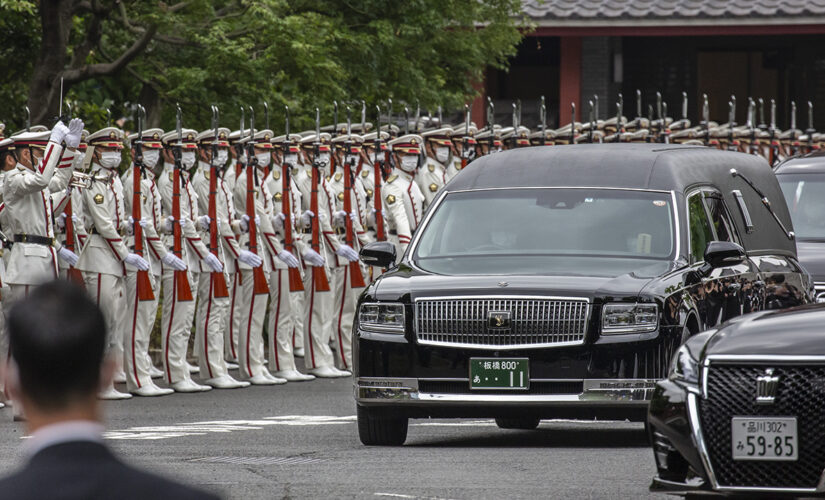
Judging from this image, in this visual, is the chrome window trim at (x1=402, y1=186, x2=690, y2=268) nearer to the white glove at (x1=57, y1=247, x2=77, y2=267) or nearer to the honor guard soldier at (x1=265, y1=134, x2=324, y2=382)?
the white glove at (x1=57, y1=247, x2=77, y2=267)

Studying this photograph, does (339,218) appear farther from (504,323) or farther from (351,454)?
(504,323)

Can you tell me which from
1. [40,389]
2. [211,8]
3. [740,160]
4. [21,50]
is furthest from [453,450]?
[21,50]

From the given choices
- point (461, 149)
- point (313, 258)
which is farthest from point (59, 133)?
point (461, 149)

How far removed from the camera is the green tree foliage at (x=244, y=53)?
59.9 feet

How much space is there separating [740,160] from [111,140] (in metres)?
5.25

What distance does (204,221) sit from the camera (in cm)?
1581

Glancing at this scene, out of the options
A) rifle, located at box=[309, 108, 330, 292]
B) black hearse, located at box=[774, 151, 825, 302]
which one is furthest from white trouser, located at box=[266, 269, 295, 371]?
black hearse, located at box=[774, 151, 825, 302]

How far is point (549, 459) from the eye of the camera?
941cm

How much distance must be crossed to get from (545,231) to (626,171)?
69 cm

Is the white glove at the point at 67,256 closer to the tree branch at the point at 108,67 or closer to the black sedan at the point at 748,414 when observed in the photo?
the tree branch at the point at 108,67

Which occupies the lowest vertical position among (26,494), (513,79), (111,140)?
(513,79)

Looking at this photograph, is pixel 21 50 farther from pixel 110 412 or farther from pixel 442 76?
pixel 110 412

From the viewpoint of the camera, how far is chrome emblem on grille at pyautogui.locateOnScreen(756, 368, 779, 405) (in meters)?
6.73

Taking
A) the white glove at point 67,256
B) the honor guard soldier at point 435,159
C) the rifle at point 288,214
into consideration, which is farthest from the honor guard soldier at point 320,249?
the white glove at point 67,256
